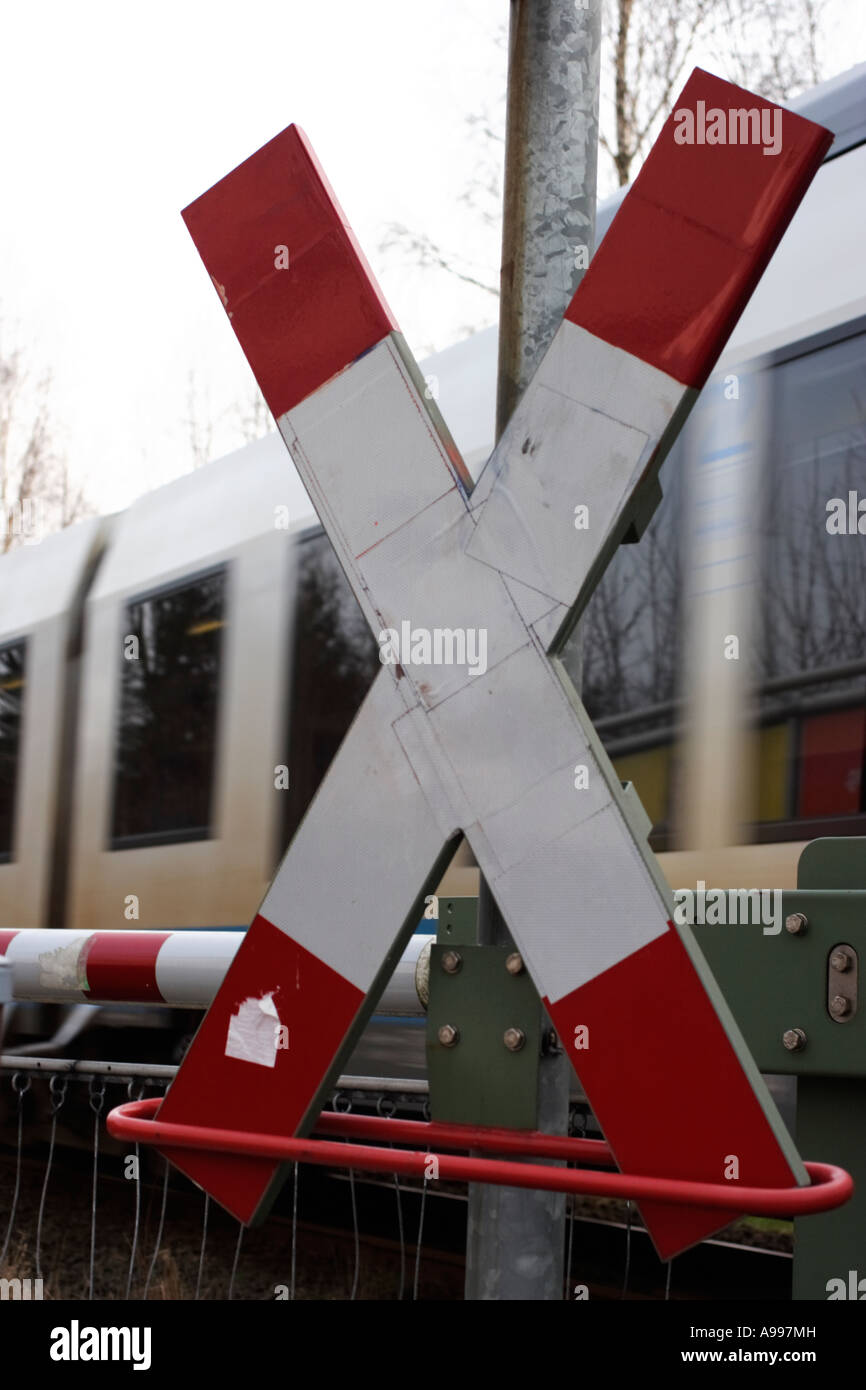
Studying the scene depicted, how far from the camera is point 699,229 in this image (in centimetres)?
129

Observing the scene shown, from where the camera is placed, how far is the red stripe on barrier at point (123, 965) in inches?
89.8

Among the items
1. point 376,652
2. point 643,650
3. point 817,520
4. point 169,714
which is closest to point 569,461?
point 817,520

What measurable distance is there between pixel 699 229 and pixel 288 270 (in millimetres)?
438

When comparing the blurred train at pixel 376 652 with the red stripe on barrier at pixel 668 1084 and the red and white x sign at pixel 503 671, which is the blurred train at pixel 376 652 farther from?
the red stripe on barrier at pixel 668 1084

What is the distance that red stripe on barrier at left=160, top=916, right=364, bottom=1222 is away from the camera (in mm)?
1426

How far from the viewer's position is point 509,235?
62.5 inches

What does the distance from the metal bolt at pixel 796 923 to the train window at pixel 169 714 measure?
5175 mm

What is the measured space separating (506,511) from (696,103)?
0.39 m

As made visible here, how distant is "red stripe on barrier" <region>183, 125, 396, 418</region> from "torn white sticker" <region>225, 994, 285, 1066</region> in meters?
0.60
